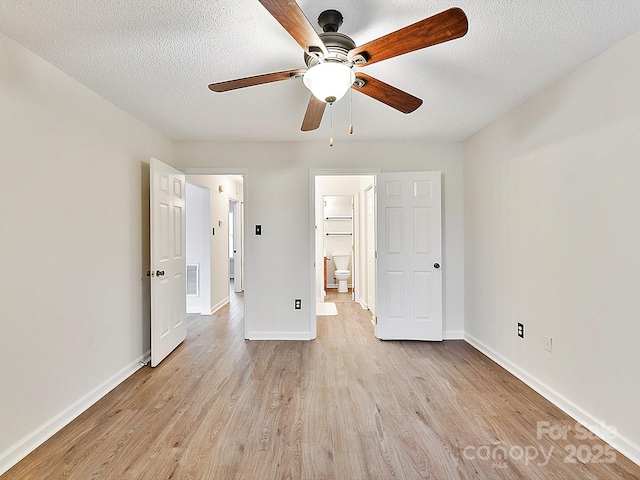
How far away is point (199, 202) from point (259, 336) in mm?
2458

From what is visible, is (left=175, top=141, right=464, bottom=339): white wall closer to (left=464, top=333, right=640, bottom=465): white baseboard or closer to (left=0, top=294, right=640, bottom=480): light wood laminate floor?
(left=0, top=294, right=640, bottom=480): light wood laminate floor

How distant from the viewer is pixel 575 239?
219cm

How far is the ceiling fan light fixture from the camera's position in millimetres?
1560

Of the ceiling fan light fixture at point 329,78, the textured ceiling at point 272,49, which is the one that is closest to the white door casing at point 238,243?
the textured ceiling at point 272,49

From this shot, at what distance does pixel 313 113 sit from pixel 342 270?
17.1ft

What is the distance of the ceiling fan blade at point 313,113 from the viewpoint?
200 cm

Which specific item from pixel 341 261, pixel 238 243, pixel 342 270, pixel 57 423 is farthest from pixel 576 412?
pixel 238 243

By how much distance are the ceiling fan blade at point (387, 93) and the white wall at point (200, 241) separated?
3723mm

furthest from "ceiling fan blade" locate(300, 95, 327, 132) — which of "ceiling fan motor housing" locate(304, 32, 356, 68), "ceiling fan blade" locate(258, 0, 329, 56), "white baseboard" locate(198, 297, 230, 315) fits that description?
"white baseboard" locate(198, 297, 230, 315)

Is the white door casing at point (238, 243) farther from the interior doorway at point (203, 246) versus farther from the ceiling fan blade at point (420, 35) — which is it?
the ceiling fan blade at point (420, 35)

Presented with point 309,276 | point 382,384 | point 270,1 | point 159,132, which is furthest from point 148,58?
point 382,384

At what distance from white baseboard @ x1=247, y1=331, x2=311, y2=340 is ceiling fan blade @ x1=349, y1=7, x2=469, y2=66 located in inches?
119

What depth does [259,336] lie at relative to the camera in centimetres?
385

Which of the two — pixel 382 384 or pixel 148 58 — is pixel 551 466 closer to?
pixel 382 384
